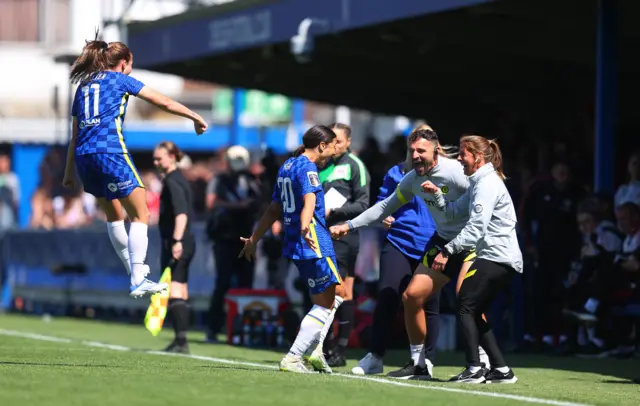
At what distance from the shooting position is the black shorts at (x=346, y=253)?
1231 centimetres

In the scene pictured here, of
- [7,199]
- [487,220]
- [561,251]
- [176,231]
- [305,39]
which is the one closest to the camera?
[487,220]

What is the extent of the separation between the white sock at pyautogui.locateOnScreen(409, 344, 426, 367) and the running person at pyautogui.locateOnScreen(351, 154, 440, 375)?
41cm

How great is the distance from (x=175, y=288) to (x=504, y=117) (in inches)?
451

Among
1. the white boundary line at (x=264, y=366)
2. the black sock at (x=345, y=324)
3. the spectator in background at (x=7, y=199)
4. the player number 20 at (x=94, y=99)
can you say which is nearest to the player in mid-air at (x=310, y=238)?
the white boundary line at (x=264, y=366)

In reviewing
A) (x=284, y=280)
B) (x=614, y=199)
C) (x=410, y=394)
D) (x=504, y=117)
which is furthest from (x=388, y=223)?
(x=504, y=117)

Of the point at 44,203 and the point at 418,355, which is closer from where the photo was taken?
the point at 418,355

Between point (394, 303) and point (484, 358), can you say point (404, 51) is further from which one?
point (484, 358)

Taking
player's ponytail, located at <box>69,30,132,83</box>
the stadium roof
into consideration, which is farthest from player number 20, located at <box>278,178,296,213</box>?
the stadium roof

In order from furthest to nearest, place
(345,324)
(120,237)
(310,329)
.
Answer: (345,324), (120,237), (310,329)

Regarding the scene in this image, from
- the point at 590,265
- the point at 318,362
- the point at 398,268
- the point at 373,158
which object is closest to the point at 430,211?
the point at 398,268

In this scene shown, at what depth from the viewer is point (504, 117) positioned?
24.0 metres

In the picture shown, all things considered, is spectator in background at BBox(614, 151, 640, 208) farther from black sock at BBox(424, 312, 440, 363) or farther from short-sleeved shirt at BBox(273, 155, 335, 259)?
short-sleeved shirt at BBox(273, 155, 335, 259)

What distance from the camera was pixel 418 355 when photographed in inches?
436

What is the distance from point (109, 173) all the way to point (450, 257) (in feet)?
8.37
